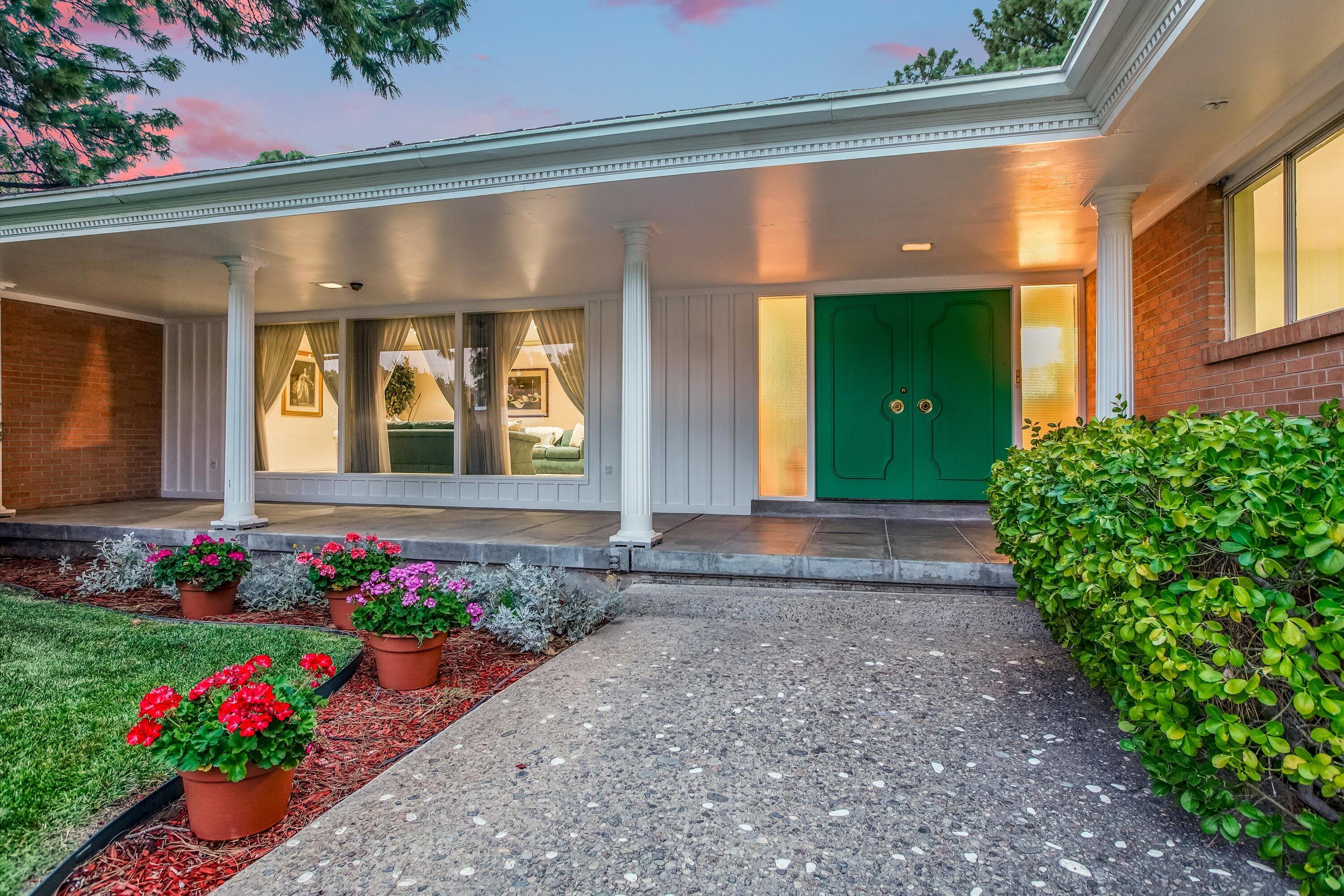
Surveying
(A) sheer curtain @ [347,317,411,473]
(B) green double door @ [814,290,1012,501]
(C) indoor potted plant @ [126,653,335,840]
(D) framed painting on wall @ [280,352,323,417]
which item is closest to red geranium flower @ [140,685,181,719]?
(C) indoor potted plant @ [126,653,335,840]

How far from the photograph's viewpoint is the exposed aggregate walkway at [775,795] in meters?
1.57

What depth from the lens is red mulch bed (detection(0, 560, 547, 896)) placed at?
1.61 m

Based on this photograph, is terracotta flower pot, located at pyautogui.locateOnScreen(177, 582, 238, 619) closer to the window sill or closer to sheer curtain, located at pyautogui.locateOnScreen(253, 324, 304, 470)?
sheer curtain, located at pyautogui.locateOnScreen(253, 324, 304, 470)

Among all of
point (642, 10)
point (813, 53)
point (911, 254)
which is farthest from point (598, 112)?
point (911, 254)

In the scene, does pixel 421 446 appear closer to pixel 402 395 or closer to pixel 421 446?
pixel 421 446

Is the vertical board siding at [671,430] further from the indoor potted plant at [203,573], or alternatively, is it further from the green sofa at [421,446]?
the indoor potted plant at [203,573]

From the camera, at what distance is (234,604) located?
4223 mm

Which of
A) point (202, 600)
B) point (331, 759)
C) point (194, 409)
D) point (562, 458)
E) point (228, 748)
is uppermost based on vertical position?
point (194, 409)

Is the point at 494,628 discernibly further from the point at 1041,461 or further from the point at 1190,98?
the point at 1190,98

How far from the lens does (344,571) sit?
3.75m

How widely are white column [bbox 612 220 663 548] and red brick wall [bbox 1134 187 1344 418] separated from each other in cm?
318

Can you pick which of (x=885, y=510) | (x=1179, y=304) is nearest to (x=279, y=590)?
(x=885, y=510)

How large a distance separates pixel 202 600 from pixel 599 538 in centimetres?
245

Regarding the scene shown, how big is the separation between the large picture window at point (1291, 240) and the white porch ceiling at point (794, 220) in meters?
0.19
